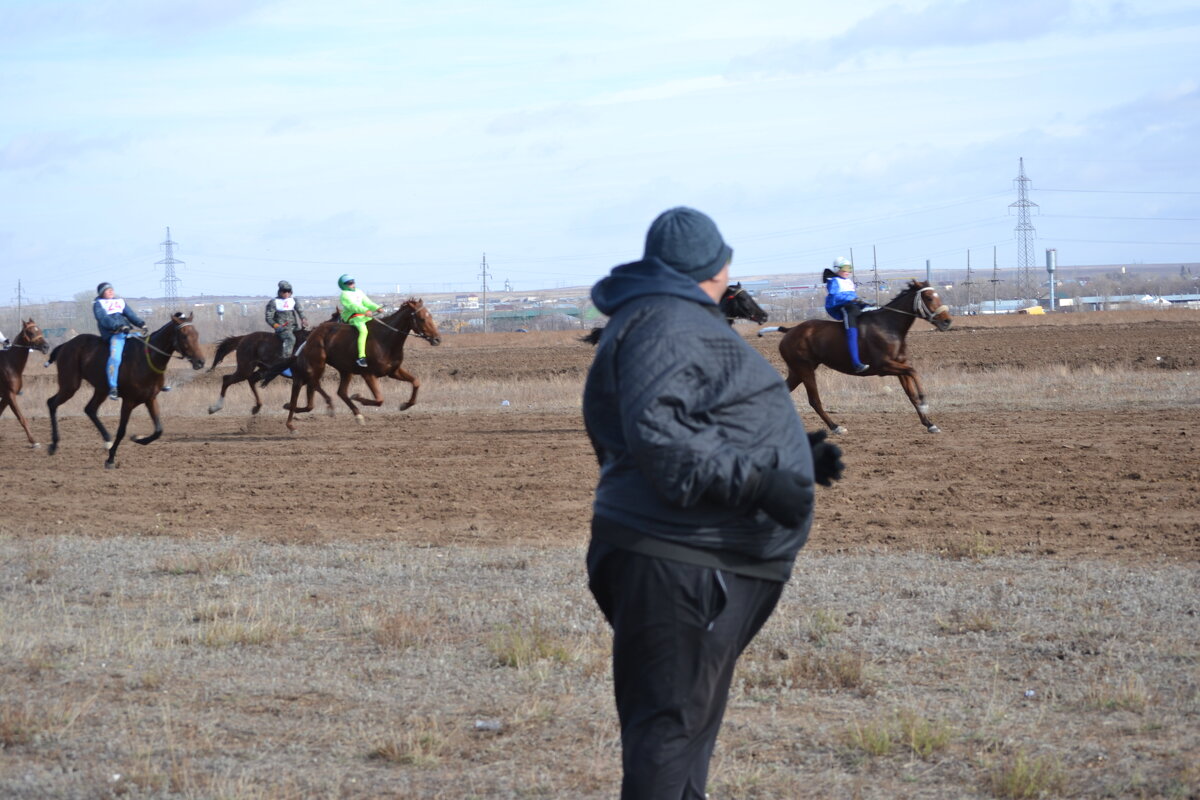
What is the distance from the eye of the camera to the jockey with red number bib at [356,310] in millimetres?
21469

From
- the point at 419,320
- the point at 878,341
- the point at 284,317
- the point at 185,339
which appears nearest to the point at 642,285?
the point at 185,339

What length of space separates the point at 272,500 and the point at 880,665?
29.2 feet

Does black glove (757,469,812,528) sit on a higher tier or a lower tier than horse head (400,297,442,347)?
lower

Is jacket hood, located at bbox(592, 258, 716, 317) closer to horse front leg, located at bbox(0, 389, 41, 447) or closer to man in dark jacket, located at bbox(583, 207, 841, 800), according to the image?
man in dark jacket, located at bbox(583, 207, 841, 800)

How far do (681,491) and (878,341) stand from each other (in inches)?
598

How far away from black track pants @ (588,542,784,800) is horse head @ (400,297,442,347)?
17652mm

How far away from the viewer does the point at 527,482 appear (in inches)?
577

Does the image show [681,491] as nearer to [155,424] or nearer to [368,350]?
[155,424]

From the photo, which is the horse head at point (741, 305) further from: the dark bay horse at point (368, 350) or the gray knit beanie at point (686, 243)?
the gray knit beanie at point (686, 243)

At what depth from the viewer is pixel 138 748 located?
18.1ft

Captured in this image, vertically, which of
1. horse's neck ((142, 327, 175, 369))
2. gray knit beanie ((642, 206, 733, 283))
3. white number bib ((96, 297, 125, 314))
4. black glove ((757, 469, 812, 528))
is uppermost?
white number bib ((96, 297, 125, 314))

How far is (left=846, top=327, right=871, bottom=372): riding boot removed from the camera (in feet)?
60.1

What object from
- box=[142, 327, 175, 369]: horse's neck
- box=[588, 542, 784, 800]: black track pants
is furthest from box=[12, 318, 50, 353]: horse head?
box=[588, 542, 784, 800]: black track pants

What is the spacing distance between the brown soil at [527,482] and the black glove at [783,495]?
21.6ft
